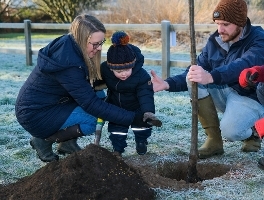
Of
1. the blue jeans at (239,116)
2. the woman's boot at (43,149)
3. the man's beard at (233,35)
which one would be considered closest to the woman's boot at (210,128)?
the blue jeans at (239,116)

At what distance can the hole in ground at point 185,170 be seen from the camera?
4.08 metres

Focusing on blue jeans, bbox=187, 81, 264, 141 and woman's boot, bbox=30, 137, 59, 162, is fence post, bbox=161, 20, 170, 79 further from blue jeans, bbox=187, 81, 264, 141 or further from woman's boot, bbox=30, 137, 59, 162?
woman's boot, bbox=30, 137, 59, 162

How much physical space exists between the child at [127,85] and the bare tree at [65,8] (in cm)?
2193

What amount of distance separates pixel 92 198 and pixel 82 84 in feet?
3.53

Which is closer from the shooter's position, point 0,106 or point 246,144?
point 246,144

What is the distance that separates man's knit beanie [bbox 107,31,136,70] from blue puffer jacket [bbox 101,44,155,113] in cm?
15

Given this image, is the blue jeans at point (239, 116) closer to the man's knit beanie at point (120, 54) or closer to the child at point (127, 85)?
the child at point (127, 85)

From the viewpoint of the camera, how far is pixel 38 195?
3.12m

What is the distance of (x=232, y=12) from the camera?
4102 mm

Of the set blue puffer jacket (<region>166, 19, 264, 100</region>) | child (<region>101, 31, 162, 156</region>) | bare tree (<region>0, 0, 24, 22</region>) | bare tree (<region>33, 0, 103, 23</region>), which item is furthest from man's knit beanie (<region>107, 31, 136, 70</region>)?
bare tree (<region>0, 0, 24, 22</region>)

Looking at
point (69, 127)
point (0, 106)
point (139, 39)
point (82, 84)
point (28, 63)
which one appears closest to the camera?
point (82, 84)

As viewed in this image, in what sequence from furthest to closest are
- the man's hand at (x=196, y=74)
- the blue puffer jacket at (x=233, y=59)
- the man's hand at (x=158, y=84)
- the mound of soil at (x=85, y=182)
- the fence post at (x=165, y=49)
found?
the fence post at (x=165, y=49), the man's hand at (x=158, y=84), the blue puffer jacket at (x=233, y=59), the man's hand at (x=196, y=74), the mound of soil at (x=85, y=182)

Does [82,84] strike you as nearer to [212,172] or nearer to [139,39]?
[212,172]

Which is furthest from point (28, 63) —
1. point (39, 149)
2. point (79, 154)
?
point (79, 154)
